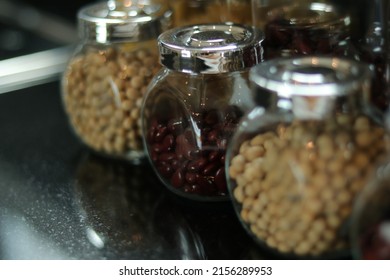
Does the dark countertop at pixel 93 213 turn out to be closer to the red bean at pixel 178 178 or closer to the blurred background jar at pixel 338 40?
the red bean at pixel 178 178

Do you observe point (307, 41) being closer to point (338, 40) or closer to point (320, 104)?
point (338, 40)

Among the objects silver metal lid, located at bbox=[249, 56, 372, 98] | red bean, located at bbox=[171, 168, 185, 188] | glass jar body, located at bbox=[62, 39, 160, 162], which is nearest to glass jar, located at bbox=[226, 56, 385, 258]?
silver metal lid, located at bbox=[249, 56, 372, 98]

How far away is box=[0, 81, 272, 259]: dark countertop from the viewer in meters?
0.60

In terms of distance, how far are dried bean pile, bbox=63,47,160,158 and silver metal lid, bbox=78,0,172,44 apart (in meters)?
0.02

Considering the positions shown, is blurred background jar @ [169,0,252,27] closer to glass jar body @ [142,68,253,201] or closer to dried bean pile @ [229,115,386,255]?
glass jar body @ [142,68,253,201]

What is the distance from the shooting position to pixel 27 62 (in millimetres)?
1113

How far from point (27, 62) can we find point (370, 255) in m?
0.79

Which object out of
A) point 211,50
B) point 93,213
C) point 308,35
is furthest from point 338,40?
point 93,213

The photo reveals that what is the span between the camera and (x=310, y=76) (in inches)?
19.6

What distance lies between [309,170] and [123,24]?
1.02ft

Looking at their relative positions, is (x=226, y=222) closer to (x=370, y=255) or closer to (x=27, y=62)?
(x=370, y=255)

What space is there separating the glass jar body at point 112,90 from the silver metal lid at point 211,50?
3.6 inches

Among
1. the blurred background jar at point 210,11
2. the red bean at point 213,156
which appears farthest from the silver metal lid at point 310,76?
the blurred background jar at point 210,11

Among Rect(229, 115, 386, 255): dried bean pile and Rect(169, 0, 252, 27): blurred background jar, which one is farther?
Rect(169, 0, 252, 27): blurred background jar
